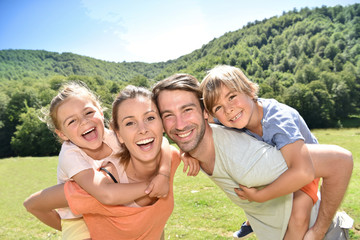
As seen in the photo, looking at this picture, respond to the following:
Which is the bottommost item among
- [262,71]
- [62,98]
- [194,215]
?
[262,71]

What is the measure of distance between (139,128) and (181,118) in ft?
2.09

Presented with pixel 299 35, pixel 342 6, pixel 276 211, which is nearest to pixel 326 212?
pixel 276 211

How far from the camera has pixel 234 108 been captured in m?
3.55

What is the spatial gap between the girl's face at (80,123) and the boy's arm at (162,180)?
89 cm

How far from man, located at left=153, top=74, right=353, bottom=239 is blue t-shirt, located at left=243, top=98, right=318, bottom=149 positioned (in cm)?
16

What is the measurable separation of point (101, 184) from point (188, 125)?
4.22ft

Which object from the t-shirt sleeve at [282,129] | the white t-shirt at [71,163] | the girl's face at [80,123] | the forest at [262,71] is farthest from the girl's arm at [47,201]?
the forest at [262,71]

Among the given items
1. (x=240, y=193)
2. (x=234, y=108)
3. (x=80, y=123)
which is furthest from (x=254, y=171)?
(x=80, y=123)

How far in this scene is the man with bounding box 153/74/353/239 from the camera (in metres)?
2.91

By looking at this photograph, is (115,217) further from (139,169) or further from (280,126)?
(280,126)

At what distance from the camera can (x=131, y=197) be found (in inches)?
106

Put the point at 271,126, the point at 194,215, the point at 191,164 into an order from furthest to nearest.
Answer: the point at 194,215
the point at 191,164
the point at 271,126

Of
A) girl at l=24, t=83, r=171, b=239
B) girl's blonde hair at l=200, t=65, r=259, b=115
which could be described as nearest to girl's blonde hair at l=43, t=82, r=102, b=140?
girl at l=24, t=83, r=171, b=239

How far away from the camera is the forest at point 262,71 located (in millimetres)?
65312
